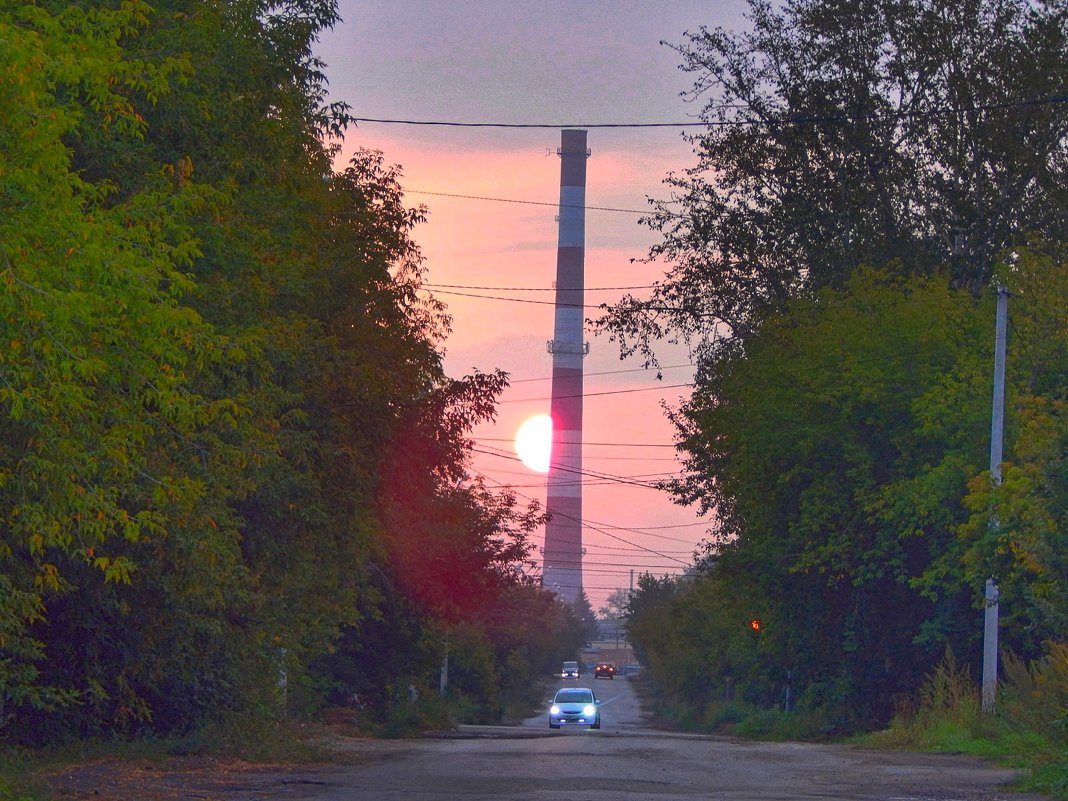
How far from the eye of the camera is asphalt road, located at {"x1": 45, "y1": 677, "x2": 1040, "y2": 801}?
14539 mm

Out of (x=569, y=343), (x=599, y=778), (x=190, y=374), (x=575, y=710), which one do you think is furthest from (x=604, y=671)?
(x=190, y=374)

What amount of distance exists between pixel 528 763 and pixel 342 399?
6.83 metres

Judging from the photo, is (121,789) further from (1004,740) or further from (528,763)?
(1004,740)

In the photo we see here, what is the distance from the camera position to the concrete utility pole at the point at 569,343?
3735 inches

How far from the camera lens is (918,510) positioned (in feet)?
102

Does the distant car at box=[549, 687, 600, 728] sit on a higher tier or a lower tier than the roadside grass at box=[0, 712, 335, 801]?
lower

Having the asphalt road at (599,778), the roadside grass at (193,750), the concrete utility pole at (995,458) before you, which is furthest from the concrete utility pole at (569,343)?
the roadside grass at (193,750)

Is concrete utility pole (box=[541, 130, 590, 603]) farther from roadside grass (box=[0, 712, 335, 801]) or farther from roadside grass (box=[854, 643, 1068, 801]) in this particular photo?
roadside grass (box=[0, 712, 335, 801])

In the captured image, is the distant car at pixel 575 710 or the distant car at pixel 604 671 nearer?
the distant car at pixel 575 710

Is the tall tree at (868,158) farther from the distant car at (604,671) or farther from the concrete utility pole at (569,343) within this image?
the distant car at (604,671)

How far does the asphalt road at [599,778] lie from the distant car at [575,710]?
79.9 ft

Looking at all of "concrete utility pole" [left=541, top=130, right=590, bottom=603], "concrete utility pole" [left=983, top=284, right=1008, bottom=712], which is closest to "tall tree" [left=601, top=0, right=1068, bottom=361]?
"concrete utility pole" [left=983, top=284, right=1008, bottom=712]

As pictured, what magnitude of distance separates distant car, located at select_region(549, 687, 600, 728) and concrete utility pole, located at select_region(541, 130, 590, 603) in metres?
42.8

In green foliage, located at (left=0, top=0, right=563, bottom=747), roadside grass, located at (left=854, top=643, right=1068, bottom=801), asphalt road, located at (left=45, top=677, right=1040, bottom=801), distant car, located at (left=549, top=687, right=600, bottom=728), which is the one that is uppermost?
green foliage, located at (left=0, top=0, right=563, bottom=747)
